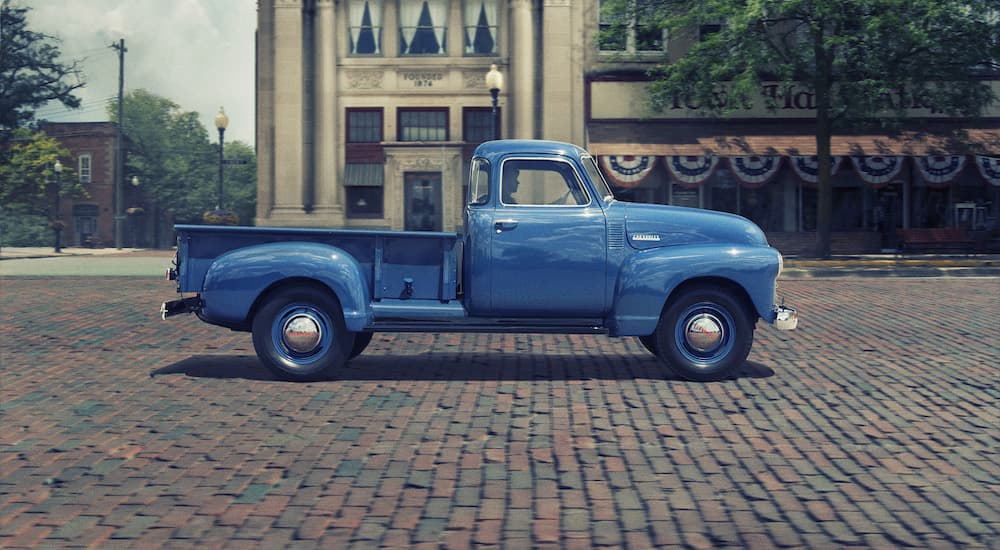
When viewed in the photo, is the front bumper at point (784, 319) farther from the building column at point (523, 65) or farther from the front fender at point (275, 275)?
the building column at point (523, 65)

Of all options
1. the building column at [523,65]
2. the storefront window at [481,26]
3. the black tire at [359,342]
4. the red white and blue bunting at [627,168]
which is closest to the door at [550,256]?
the black tire at [359,342]

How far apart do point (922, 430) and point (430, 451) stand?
3.17 meters

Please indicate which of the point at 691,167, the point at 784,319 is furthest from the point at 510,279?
the point at 691,167

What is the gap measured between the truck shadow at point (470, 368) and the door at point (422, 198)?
85.2ft

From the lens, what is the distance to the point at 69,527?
14.6 feet

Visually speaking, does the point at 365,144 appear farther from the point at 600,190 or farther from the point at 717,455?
the point at 717,455

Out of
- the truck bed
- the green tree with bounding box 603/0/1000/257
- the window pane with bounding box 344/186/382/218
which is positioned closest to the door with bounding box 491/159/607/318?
the truck bed

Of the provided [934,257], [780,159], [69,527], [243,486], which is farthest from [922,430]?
[780,159]

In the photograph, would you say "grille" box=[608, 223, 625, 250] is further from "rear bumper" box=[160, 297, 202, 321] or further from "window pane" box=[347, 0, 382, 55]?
"window pane" box=[347, 0, 382, 55]

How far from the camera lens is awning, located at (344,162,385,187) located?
36.1 metres

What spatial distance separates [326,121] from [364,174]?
7.39 ft

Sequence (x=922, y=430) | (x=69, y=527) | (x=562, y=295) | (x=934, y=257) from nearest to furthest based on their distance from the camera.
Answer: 1. (x=69, y=527)
2. (x=922, y=430)
3. (x=562, y=295)
4. (x=934, y=257)

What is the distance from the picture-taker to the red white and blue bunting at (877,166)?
106ft

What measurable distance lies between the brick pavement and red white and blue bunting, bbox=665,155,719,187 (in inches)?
862
